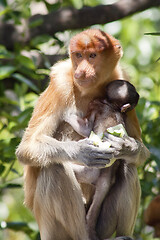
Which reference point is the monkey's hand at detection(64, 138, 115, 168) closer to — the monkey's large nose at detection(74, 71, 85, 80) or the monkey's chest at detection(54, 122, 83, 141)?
the monkey's chest at detection(54, 122, 83, 141)

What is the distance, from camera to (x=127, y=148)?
4648 mm

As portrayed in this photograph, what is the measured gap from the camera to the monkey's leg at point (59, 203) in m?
4.64

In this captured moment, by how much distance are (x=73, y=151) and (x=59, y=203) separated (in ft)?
1.54

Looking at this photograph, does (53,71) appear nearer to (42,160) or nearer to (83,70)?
(83,70)

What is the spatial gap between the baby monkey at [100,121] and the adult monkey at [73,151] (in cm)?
10

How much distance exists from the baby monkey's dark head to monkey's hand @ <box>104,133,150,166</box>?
0.30m

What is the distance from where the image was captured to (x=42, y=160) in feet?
15.1

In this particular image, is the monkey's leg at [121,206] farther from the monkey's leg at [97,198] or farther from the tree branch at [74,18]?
the tree branch at [74,18]

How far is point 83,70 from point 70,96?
0.34m

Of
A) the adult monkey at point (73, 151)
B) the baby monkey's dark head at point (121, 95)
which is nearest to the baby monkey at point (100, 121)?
the baby monkey's dark head at point (121, 95)

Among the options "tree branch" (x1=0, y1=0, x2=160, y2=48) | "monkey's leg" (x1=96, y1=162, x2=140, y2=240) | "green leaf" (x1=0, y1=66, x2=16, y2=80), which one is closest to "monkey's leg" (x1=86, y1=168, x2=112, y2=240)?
"monkey's leg" (x1=96, y1=162, x2=140, y2=240)

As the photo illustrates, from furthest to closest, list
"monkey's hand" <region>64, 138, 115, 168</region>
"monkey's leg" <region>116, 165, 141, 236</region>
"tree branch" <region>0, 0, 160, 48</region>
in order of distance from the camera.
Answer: "tree branch" <region>0, 0, 160, 48</region> < "monkey's leg" <region>116, 165, 141, 236</region> < "monkey's hand" <region>64, 138, 115, 168</region>

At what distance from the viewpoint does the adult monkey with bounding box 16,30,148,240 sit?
460 centimetres

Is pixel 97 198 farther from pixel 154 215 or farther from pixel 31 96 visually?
pixel 31 96
